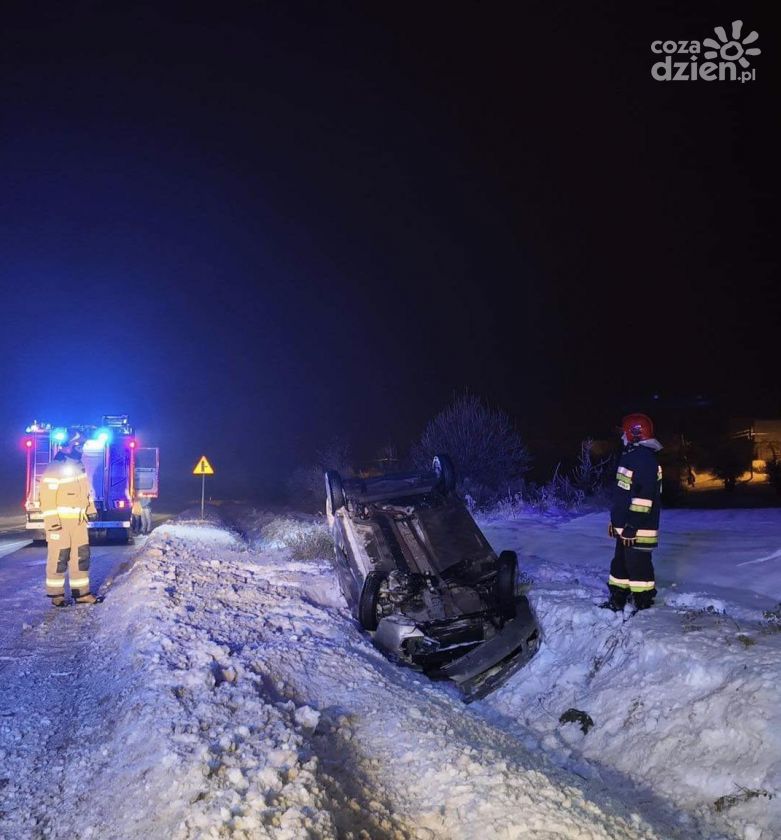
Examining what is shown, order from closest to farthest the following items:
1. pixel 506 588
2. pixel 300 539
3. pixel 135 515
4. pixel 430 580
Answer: pixel 506 588, pixel 430 580, pixel 300 539, pixel 135 515

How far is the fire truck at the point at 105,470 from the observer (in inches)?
595

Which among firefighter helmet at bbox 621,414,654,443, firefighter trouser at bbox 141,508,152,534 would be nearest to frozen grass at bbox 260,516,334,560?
firefighter trouser at bbox 141,508,152,534

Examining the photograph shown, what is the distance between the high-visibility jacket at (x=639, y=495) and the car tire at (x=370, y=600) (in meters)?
2.24

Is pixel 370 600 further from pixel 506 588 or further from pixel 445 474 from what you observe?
pixel 445 474

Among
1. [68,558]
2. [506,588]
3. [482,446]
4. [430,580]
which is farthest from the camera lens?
[482,446]

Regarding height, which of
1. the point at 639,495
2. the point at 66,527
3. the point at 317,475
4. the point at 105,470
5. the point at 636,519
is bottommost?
the point at 317,475

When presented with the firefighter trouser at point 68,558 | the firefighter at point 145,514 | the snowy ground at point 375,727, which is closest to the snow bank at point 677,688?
the snowy ground at point 375,727

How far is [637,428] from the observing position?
619 centimetres

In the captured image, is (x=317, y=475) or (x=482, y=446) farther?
(x=317, y=475)

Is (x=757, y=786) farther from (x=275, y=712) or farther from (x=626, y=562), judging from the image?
(x=275, y=712)

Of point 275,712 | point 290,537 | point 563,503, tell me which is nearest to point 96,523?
point 290,537

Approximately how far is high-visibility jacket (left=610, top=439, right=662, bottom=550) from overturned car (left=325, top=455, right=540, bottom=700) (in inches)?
43.8

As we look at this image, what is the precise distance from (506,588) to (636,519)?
1332 mm

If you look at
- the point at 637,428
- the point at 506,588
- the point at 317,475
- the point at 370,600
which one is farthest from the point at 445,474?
the point at 317,475
